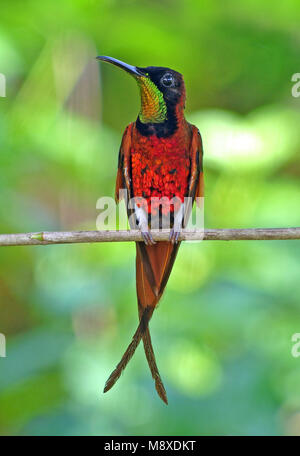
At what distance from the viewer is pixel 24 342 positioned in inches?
95.7

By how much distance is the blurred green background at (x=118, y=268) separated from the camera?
7.38 feet

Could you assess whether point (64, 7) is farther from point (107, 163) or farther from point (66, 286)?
point (66, 286)

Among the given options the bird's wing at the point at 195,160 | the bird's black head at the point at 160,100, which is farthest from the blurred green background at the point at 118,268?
the bird's black head at the point at 160,100

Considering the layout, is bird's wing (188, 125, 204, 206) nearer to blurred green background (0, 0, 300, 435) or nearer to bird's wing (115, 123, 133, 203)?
blurred green background (0, 0, 300, 435)

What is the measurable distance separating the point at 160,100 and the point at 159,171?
0.88 feet

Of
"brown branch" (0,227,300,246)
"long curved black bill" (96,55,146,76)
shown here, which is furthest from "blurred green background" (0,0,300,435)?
"brown branch" (0,227,300,246)

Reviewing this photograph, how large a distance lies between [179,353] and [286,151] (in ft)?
3.15

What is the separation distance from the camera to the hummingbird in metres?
2.11

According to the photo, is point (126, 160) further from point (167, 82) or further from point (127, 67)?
point (127, 67)

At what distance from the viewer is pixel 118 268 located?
2.40m

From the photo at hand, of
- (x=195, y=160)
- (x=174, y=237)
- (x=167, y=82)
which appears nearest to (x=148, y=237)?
(x=174, y=237)

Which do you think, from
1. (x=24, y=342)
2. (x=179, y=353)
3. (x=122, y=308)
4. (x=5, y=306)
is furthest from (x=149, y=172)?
(x=5, y=306)

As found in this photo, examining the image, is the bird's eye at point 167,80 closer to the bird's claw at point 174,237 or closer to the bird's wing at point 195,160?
the bird's wing at point 195,160

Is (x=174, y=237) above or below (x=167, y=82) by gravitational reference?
below
